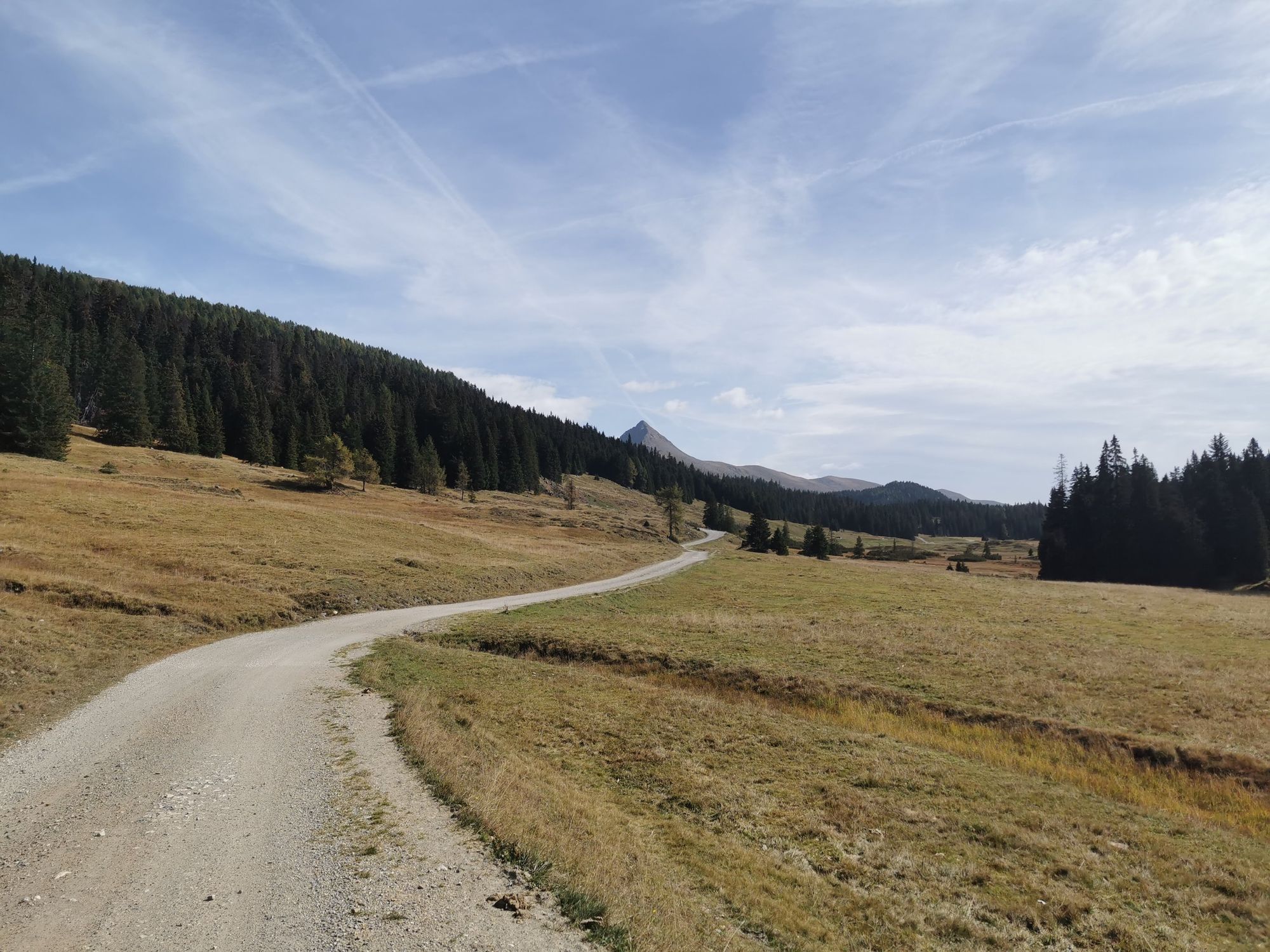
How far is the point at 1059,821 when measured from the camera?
39.1 ft

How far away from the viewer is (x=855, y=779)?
46.0 feet

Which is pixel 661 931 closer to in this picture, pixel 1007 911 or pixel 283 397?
pixel 1007 911

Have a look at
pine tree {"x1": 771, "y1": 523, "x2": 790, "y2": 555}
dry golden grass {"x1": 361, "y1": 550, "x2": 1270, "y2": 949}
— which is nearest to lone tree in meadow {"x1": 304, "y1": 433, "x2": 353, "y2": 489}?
dry golden grass {"x1": 361, "y1": 550, "x2": 1270, "y2": 949}

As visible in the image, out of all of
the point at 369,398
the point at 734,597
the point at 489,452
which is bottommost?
the point at 734,597

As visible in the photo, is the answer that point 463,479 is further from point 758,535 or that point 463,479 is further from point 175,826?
point 175,826

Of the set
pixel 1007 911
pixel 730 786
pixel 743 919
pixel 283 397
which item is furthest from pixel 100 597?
pixel 283 397

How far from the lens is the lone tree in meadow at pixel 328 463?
88188 mm

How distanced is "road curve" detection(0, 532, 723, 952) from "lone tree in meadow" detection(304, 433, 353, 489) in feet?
255

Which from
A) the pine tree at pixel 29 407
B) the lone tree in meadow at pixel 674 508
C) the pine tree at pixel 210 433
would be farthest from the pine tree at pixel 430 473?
the pine tree at pixel 29 407

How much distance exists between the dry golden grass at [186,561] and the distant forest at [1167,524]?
80.5 m

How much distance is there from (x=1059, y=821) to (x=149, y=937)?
15.2 m

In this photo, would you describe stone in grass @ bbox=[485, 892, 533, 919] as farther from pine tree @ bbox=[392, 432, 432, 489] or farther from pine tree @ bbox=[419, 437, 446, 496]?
pine tree @ bbox=[392, 432, 432, 489]

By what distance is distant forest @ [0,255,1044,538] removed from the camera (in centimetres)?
7494

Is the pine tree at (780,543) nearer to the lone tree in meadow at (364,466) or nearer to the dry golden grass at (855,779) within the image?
the lone tree in meadow at (364,466)
